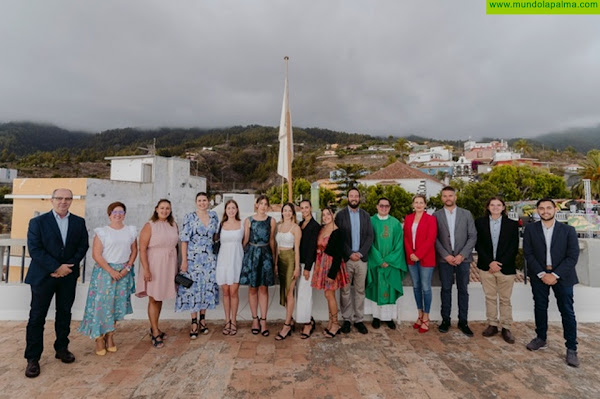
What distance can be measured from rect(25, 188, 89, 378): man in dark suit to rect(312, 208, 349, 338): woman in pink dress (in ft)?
7.85

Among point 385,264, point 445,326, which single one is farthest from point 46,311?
point 445,326

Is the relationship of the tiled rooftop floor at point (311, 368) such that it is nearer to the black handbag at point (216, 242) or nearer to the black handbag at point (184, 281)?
the black handbag at point (184, 281)

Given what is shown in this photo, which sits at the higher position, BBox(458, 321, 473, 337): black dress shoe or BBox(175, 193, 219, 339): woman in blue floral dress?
BBox(175, 193, 219, 339): woman in blue floral dress

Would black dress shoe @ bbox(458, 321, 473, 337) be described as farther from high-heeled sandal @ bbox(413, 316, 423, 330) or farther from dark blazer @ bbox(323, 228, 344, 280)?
dark blazer @ bbox(323, 228, 344, 280)

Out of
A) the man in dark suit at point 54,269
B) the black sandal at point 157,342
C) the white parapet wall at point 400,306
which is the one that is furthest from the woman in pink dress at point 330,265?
the man in dark suit at point 54,269

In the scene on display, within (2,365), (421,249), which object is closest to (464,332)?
(421,249)

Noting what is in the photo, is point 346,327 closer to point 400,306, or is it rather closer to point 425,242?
point 400,306

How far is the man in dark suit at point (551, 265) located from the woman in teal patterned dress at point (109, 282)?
13.5ft

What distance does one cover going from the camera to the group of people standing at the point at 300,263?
300 centimetres

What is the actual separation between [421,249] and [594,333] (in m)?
2.25

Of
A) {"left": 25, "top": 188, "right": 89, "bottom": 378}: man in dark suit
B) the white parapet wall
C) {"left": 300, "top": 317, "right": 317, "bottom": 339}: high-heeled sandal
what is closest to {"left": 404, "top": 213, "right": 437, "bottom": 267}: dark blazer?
the white parapet wall

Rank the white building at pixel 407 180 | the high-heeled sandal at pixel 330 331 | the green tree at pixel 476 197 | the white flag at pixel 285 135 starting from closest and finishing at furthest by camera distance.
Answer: the high-heeled sandal at pixel 330 331, the white flag at pixel 285 135, the green tree at pixel 476 197, the white building at pixel 407 180

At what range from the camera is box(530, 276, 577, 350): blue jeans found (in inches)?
117

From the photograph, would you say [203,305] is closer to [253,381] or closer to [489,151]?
[253,381]
